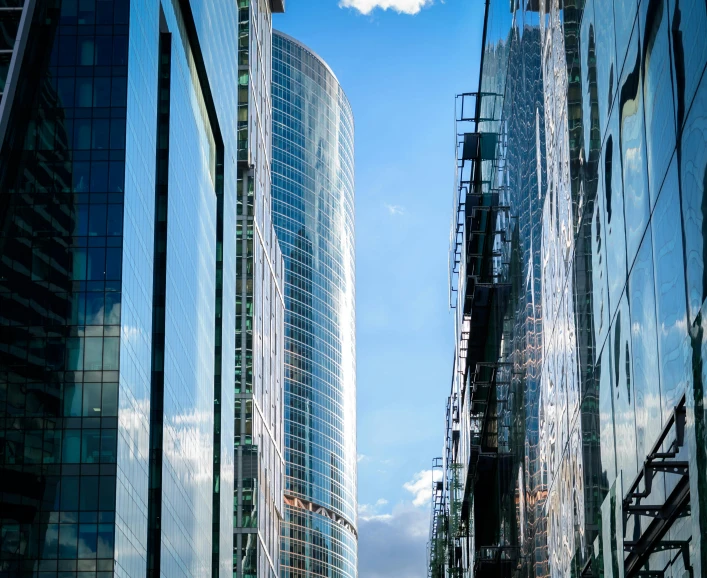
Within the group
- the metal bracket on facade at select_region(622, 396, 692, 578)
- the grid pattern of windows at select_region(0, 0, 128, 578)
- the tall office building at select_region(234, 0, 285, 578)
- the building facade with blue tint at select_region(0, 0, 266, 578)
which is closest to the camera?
the metal bracket on facade at select_region(622, 396, 692, 578)

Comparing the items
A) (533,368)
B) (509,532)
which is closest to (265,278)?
(509,532)

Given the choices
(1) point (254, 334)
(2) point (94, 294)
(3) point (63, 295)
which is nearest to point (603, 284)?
(2) point (94, 294)

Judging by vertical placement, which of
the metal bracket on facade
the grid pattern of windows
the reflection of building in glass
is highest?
the grid pattern of windows

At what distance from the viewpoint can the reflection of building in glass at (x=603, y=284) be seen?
16.9 meters

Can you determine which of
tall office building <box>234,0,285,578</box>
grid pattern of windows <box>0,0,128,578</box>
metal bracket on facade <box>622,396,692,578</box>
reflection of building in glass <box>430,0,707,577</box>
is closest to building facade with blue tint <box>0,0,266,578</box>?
grid pattern of windows <box>0,0,128,578</box>

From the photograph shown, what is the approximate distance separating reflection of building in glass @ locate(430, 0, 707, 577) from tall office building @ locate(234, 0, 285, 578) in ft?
281

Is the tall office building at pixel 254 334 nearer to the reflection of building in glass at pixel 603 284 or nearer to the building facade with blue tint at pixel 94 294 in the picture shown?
the building facade with blue tint at pixel 94 294

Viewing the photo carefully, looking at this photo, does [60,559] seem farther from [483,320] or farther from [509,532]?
[509,532]

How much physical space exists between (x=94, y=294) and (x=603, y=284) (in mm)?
55381

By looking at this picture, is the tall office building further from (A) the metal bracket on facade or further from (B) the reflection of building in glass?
(A) the metal bracket on facade

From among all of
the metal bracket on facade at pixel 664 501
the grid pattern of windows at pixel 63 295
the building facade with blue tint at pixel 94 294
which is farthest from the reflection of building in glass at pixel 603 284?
the building facade with blue tint at pixel 94 294

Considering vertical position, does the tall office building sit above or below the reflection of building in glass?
above

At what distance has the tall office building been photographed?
135 meters

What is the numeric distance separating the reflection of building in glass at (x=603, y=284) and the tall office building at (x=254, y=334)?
85556 mm
